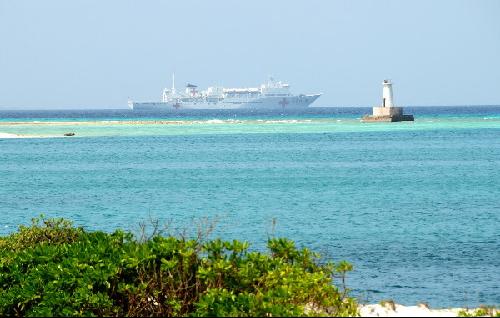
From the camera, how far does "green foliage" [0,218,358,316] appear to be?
8852 mm

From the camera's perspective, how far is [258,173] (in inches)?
1703

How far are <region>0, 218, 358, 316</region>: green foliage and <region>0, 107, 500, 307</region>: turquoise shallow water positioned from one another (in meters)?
5.41

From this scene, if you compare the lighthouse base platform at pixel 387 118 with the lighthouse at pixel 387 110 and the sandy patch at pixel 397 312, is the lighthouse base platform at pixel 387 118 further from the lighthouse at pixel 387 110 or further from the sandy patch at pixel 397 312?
the sandy patch at pixel 397 312

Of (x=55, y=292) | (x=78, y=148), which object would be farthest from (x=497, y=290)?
(x=78, y=148)

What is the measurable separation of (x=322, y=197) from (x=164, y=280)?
23123 mm

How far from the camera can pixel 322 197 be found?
32250mm

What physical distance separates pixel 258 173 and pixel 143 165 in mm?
8374

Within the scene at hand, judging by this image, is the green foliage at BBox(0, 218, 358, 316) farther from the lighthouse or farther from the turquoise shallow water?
the lighthouse

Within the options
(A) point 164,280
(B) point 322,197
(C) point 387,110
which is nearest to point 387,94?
(C) point 387,110

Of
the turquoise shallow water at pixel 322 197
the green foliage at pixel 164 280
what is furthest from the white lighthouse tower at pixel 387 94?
the green foliage at pixel 164 280

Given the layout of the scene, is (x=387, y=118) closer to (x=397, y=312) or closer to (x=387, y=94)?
(x=387, y=94)

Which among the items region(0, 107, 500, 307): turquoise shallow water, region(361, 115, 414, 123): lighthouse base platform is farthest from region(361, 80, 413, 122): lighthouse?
region(0, 107, 500, 307): turquoise shallow water

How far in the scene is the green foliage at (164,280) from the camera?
8.85 meters

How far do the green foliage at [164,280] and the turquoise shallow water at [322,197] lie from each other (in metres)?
5.41
